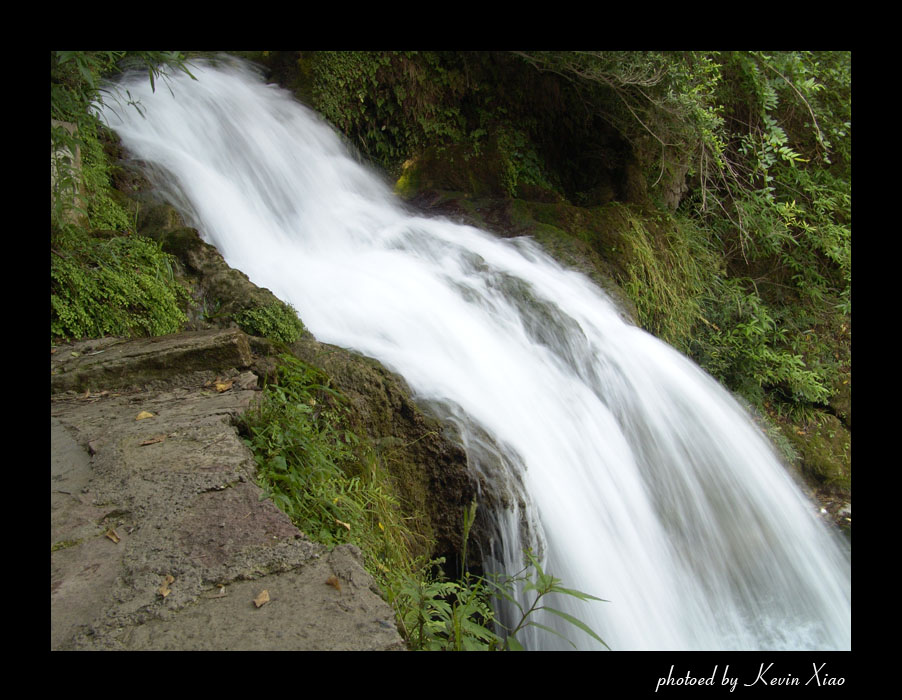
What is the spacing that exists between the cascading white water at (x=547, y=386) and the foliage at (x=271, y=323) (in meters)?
0.45

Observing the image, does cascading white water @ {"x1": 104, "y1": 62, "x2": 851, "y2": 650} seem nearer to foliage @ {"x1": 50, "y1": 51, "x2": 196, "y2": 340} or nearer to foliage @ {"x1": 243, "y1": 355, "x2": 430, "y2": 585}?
foliage @ {"x1": 243, "y1": 355, "x2": 430, "y2": 585}

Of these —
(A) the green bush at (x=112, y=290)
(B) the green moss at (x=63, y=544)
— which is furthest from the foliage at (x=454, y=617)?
(A) the green bush at (x=112, y=290)

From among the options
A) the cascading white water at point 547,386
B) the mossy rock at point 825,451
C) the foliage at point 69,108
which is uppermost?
the foliage at point 69,108

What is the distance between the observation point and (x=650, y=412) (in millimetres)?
5125

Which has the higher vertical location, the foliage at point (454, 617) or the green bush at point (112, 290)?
the green bush at point (112, 290)

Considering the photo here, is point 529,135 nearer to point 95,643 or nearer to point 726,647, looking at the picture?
point 726,647

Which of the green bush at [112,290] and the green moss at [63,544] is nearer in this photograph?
the green moss at [63,544]

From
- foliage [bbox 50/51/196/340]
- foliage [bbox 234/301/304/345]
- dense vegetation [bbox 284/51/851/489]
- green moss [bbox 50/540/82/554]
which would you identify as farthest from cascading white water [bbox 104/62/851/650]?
green moss [bbox 50/540/82/554]

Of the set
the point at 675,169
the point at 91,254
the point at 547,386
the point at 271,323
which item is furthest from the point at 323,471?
the point at 675,169

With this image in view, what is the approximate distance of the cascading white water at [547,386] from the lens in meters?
3.85

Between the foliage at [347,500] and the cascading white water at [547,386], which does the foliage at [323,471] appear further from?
the cascading white water at [547,386]

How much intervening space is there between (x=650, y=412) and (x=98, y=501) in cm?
409

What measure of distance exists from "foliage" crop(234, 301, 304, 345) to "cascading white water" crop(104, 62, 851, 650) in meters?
0.45

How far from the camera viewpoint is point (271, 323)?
3814 mm
